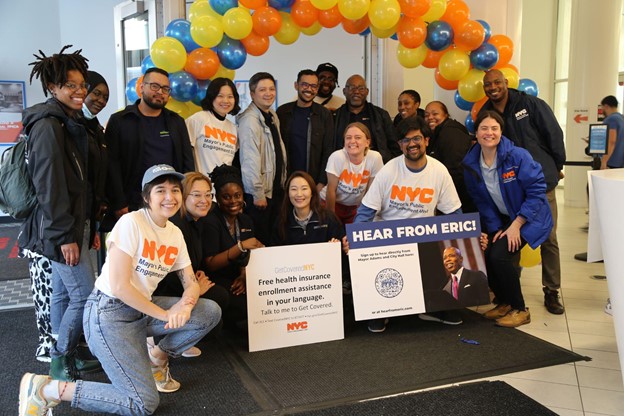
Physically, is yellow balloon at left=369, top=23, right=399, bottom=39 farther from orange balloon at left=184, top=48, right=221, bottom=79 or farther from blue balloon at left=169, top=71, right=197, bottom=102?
blue balloon at left=169, top=71, right=197, bottom=102

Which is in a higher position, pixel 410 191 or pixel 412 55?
pixel 412 55

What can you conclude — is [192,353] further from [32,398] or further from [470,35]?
[470,35]

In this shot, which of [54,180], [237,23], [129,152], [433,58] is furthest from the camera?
[433,58]

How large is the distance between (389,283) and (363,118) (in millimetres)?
1546

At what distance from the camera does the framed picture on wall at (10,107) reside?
8617 mm

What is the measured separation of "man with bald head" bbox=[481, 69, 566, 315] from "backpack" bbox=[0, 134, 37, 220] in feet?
10.2

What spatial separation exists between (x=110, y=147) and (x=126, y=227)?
1.19 meters

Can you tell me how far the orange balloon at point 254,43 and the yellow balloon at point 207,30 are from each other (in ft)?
0.77

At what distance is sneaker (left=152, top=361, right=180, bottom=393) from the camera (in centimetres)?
285

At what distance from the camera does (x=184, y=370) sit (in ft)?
10.3

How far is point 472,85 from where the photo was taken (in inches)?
181

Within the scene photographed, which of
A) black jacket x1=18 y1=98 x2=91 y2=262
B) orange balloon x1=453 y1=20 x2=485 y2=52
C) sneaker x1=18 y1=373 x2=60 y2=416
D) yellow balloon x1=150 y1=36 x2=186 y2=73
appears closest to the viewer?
sneaker x1=18 y1=373 x2=60 y2=416

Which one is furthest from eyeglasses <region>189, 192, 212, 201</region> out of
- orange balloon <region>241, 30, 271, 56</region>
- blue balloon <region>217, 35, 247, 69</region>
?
orange balloon <region>241, 30, 271, 56</region>

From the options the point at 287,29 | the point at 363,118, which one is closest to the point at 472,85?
the point at 363,118
